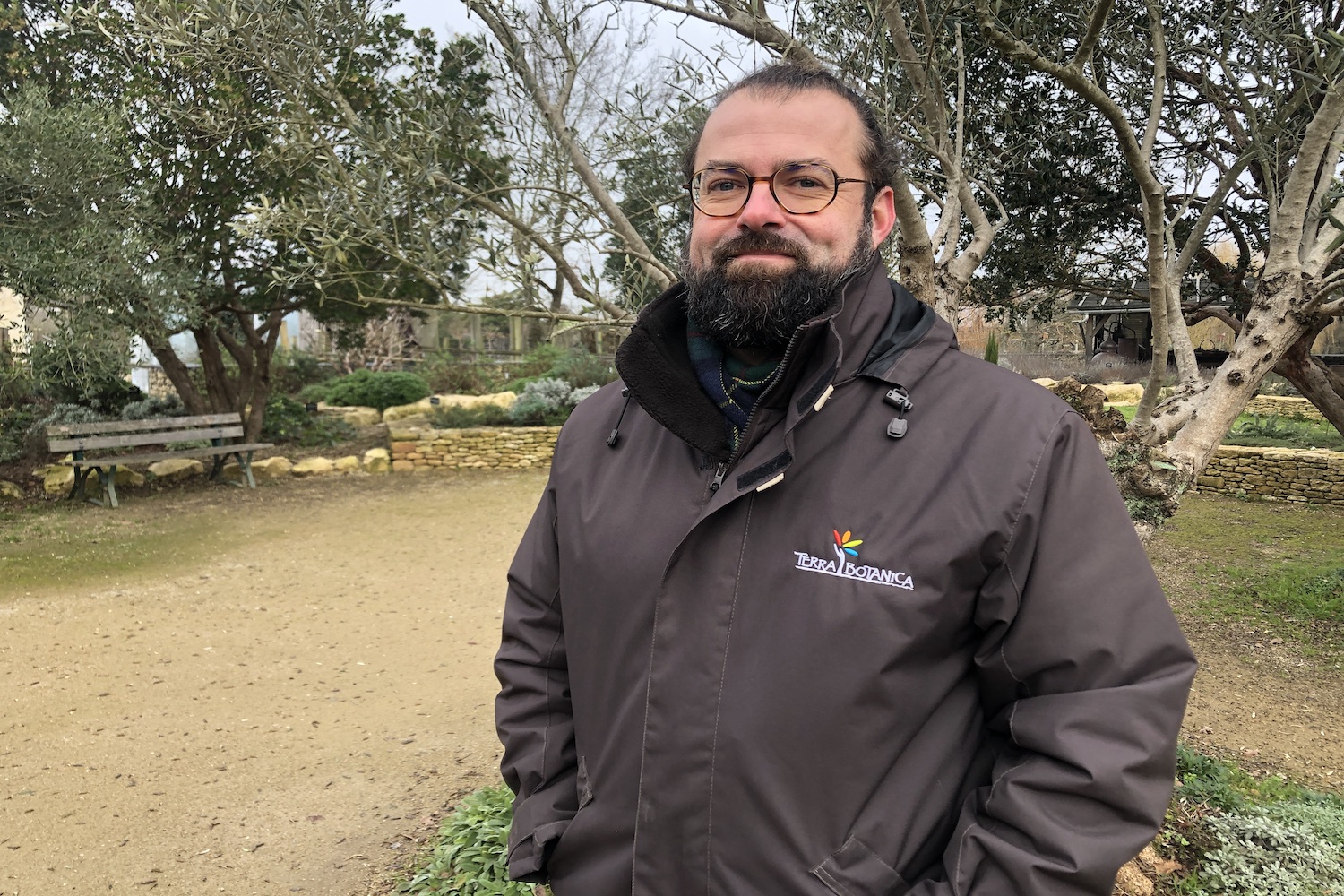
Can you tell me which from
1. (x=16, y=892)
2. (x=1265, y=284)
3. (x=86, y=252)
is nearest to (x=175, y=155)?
(x=86, y=252)

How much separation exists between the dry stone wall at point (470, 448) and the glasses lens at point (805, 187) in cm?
1119

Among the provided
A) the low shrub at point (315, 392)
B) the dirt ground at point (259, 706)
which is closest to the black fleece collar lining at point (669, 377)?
the dirt ground at point (259, 706)

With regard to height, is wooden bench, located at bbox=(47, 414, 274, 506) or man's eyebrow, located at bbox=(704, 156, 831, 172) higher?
man's eyebrow, located at bbox=(704, 156, 831, 172)

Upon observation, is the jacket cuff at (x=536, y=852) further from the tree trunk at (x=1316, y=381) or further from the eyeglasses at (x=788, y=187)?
the tree trunk at (x=1316, y=381)

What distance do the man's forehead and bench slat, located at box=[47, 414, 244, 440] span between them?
1017cm

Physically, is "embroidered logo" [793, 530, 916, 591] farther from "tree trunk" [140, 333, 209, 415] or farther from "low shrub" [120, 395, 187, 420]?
"low shrub" [120, 395, 187, 420]

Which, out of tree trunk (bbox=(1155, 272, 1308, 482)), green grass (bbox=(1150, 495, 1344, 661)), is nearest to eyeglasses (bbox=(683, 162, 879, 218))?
tree trunk (bbox=(1155, 272, 1308, 482))

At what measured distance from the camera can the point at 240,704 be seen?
4.87 metres

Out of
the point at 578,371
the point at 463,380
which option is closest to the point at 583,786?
the point at 578,371

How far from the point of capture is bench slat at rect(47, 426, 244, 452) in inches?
374

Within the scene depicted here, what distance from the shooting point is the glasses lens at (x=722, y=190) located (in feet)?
5.28

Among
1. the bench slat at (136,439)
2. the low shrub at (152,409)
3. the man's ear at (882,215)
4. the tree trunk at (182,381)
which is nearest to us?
the man's ear at (882,215)

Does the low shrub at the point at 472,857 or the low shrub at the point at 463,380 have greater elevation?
the low shrub at the point at 463,380

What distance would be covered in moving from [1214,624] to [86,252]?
31.9ft
